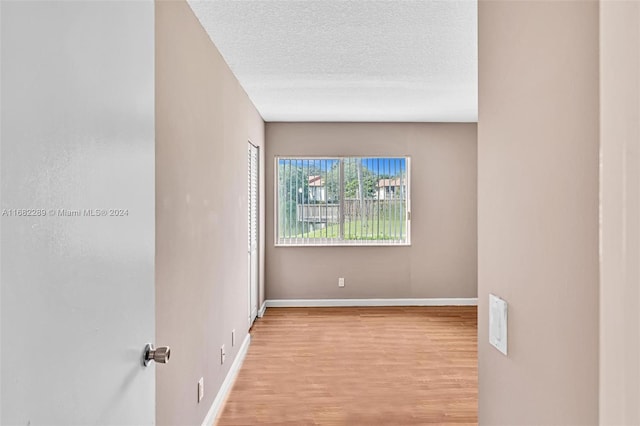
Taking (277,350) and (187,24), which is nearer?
(187,24)

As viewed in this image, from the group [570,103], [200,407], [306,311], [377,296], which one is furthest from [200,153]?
[377,296]

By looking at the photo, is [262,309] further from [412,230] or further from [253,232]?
[412,230]

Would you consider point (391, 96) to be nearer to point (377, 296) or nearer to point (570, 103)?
point (377, 296)

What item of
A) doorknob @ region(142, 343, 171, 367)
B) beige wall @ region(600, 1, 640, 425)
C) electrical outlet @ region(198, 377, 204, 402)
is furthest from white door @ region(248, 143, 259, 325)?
beige wall @ region(600, 1, 640, 425)

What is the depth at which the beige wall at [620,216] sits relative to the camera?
443 millimetres

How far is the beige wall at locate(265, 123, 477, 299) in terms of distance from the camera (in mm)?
6148

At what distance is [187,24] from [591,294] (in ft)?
7.63

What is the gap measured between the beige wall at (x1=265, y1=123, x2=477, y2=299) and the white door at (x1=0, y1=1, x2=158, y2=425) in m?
4.98

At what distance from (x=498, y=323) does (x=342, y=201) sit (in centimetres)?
504

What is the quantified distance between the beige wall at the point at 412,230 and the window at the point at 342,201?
108mm

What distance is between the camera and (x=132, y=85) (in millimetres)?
1093

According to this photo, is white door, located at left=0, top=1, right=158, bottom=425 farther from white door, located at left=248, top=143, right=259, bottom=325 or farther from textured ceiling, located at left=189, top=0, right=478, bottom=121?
white door, located at left=248, top=143, right=259, bottom=325

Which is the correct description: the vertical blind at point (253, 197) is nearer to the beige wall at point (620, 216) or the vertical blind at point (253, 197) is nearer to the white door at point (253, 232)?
the white door at point (253, 232)

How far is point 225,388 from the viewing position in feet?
11.0
